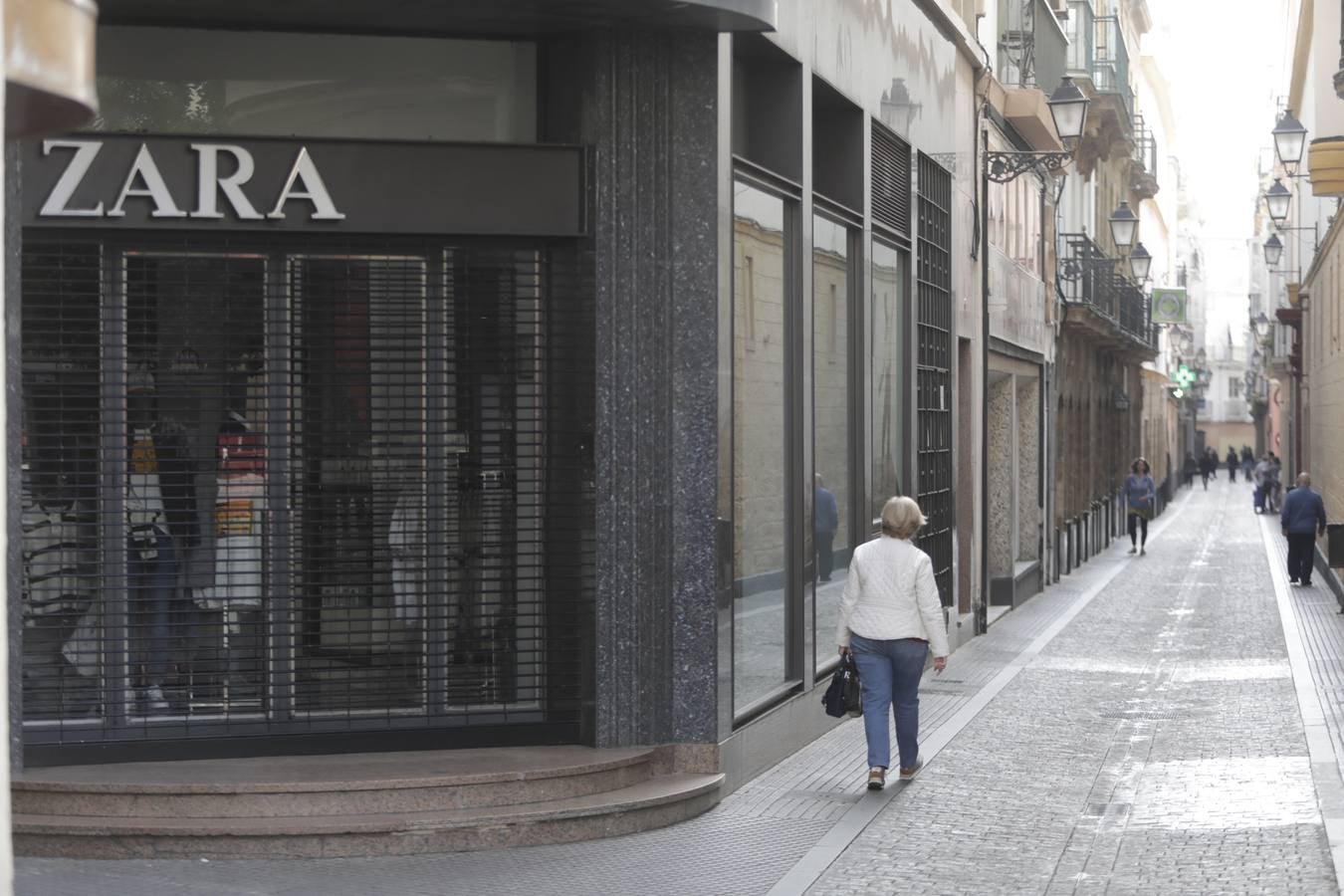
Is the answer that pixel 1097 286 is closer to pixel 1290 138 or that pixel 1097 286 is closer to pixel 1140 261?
pixel 1140 261

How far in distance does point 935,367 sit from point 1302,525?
38.9 feet

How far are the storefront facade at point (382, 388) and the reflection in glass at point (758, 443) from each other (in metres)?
0.43

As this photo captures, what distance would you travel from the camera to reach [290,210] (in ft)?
32.7

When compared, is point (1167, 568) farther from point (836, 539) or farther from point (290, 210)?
point (290, 210)

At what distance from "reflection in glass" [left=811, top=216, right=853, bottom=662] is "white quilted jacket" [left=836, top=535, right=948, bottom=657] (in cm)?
240

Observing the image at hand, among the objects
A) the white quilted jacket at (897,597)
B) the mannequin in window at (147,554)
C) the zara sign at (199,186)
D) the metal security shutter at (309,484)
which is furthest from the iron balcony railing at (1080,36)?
the mannequin in window at (147,554)

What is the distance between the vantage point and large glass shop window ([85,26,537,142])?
33.3 ft

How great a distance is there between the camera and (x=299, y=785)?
9.02 metres

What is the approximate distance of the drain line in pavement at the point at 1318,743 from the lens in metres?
9.55

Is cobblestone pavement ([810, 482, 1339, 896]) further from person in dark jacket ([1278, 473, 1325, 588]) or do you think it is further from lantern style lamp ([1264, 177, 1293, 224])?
lantern style lamp ([1264, 177, 1293, 224])

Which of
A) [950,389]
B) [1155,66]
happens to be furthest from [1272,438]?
[950,389]

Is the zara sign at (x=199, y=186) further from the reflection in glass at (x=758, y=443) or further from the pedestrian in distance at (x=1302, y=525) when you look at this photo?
the pedestrian in distance at (x=1302, y=525)

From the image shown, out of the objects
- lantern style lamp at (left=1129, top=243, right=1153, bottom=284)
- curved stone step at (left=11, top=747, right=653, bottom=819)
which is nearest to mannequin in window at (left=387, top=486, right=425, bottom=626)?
curved stone step at (left=11, top=747, right=653, bottom=819)

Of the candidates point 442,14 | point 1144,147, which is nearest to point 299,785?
point 442,14
